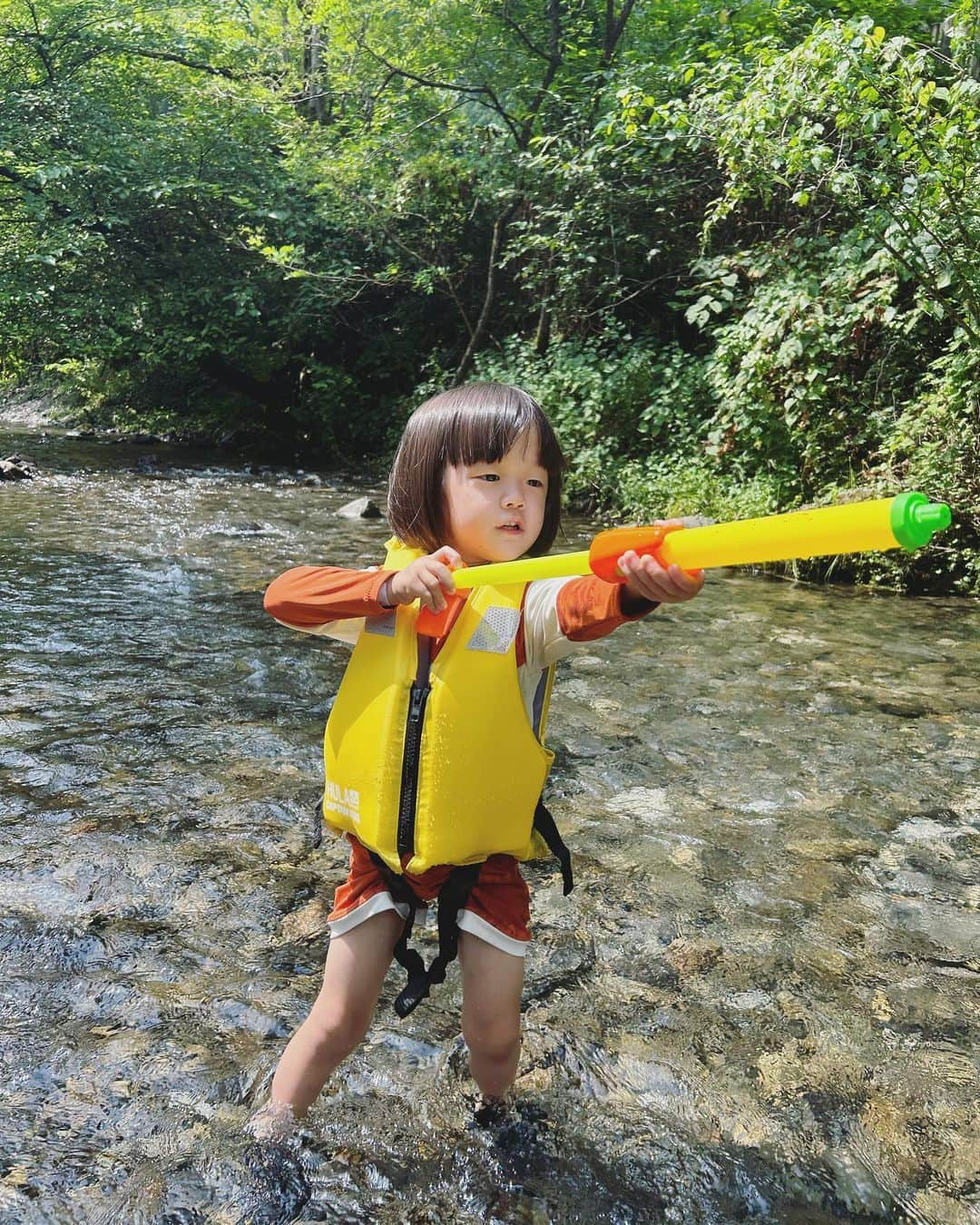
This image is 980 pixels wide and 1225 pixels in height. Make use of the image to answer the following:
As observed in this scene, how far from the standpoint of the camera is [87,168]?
15578 mm

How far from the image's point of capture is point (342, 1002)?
6.64 feet

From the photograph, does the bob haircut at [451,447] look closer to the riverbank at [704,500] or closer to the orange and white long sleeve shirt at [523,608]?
the orange and white long sleeve shirt at [523,608]

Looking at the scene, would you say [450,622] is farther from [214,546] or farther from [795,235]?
[795,235]

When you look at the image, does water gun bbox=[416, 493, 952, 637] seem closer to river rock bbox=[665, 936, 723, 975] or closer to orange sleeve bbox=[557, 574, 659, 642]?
orange sleeve bbox=[557, 574, 659, 642]

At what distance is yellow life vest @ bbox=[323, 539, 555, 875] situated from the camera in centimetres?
196

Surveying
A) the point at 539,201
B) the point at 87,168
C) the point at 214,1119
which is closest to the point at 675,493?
the point at 539,201

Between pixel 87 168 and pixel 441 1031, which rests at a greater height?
pixel 87 168

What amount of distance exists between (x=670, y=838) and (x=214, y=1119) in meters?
2.03

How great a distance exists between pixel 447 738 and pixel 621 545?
2.13 ft

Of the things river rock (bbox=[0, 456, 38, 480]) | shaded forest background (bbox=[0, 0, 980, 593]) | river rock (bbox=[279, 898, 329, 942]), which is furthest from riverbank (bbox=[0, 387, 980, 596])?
river rock (bbox=[279, 898, 329, 942])

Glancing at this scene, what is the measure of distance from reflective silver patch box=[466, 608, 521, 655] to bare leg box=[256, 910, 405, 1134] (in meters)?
0.61

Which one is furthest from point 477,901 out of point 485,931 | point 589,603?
point 589,603

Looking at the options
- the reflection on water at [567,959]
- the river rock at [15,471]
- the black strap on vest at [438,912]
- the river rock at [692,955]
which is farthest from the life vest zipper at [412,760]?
the river rock at [15,471]

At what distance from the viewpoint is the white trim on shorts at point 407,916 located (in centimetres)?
199
